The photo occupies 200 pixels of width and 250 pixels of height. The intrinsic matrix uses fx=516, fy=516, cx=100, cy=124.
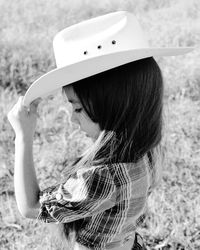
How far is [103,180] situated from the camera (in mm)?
1558

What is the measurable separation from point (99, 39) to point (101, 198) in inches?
19.0

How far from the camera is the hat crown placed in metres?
1.56

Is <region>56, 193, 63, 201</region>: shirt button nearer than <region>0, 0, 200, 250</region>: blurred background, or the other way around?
<region>56, 193, 63, 201</region>: shirt button

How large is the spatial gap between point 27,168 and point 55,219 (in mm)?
196

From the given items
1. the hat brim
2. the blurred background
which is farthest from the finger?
the blurred background

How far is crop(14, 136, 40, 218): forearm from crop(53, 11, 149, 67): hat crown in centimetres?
30

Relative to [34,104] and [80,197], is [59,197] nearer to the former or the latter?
[80,197]

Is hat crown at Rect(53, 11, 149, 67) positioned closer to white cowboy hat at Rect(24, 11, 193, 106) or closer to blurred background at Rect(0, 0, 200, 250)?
white cowboy hat at Rect(24, 11, 193, 106)

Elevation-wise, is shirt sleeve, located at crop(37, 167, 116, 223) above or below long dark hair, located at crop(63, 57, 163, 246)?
below

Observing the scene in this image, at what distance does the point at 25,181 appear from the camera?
1.67 metres

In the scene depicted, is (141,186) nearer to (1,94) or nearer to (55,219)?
(55,219)

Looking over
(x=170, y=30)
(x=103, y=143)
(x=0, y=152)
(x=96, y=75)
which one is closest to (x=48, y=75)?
(x=96, y=75)

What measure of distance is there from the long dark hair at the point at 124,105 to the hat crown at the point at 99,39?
0.06 meters

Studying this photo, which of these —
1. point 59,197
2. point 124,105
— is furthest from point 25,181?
point 124,105
